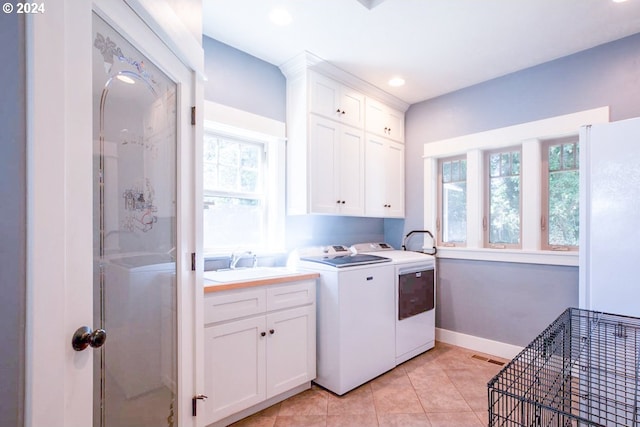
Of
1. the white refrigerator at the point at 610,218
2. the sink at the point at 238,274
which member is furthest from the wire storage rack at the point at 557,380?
the sink at the point at 238,274

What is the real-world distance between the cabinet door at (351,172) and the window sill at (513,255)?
107 centimetres

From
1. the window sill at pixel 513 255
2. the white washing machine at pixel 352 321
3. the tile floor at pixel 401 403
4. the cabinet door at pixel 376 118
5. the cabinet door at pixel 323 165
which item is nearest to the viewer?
the tile floor at pixel 401 403

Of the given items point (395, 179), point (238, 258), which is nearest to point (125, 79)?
point (238, 258)

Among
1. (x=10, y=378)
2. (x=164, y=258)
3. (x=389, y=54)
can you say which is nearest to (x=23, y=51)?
(x=10, y=378)

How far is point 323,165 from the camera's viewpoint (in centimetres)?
274

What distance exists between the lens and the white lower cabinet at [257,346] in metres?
1.76

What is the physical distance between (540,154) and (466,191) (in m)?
0.70

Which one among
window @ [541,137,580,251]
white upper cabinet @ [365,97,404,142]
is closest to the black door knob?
white upper cabinet @ [365,97,404,142]

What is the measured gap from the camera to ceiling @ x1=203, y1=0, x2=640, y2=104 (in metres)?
1.98

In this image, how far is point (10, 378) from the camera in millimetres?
686

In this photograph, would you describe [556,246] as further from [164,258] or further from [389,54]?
[164,258]

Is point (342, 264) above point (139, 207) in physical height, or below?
below

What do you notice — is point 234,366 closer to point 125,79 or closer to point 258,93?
point 125,79

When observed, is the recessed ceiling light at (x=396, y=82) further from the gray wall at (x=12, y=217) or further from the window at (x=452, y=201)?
the gray wall at (x=12, y=217)
